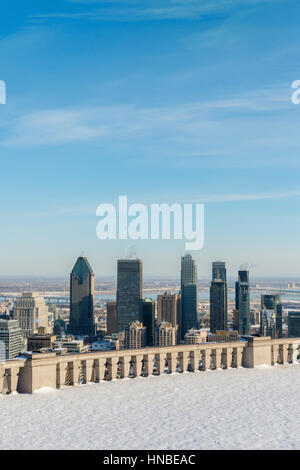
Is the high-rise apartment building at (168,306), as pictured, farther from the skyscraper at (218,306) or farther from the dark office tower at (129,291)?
the skyscraper at (218,306)

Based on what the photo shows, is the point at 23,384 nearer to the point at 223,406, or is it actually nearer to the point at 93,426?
the point at 93,426

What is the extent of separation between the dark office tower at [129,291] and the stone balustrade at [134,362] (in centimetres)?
15006

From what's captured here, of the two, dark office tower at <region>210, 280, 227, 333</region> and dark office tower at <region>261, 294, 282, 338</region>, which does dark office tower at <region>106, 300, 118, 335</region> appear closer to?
dark office tower at <region>210, 280, 227, 333</region>

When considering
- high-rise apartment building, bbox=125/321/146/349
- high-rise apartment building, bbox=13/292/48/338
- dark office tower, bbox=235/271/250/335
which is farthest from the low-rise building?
dark office tower, bbox=235/271/250/335

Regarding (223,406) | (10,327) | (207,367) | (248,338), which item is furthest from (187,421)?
(10,327)

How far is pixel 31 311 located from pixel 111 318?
2751cm

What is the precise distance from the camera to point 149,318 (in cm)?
17038

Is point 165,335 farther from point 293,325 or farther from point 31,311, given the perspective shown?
point 31,311

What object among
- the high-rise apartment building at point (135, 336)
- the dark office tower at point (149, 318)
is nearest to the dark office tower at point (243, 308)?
the dark office tower at point (149, 318)

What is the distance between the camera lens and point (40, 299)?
192 metres

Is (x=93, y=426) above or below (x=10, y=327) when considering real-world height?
above

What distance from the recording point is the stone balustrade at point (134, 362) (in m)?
15.8

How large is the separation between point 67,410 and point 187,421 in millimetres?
3322

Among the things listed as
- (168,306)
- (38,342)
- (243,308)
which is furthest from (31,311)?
(243,308)
